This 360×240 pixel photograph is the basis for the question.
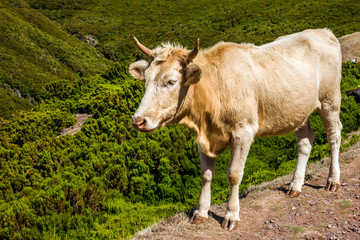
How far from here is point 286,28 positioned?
6219cm

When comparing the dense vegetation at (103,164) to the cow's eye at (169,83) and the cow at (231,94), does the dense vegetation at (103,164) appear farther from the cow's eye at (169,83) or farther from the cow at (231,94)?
the cow's eye at (169,83)

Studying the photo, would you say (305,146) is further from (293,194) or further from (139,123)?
(139,123)

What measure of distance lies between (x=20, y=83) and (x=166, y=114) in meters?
30.8

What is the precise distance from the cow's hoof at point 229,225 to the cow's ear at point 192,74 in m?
1.78

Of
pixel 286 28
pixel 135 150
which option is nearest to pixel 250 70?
pixel 135 150

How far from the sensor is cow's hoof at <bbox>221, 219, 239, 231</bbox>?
4.22 metres

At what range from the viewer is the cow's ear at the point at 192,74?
3803 millimetres

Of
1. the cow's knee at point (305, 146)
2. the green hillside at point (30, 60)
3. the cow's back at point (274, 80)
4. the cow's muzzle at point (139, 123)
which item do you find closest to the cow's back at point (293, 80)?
the cow's back at point (274, 80)

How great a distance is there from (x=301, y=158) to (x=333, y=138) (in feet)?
2.19

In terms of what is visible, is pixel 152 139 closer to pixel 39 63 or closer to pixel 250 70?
pixel 250 70

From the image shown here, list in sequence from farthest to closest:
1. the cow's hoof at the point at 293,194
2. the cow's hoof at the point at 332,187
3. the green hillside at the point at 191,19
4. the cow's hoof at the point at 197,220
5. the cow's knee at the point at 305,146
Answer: the green hillside at the point at 191,19, the cow's knee at the point at 305,146, the cow's hoof at the point at 332,187, the cow's hoof at the point at 293,194, the cow's hoof at the point at 197,220

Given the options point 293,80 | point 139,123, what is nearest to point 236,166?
point 139,123

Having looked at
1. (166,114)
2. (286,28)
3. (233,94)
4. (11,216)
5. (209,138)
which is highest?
(286,28)

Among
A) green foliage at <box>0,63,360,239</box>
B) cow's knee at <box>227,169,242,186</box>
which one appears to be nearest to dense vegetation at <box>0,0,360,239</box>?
green foliage at <box>0,63,360,239</box>
